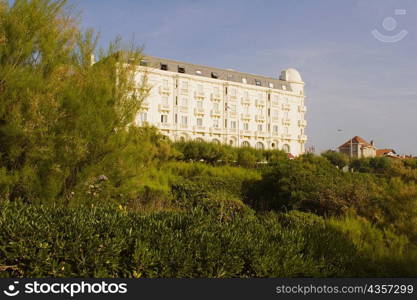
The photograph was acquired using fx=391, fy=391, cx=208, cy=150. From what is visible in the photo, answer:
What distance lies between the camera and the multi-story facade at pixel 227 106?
5519 cm

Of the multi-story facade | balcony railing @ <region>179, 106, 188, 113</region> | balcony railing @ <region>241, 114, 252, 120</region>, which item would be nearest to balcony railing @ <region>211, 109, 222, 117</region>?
the multi-story facade

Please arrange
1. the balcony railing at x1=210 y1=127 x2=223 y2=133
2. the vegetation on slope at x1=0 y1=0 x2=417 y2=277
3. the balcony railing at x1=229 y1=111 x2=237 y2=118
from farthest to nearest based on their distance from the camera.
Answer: the balcony railing at x1=229 y1=111 x2=237 y2=118 → the balcony railing at x1=210 y1=127 x2=223 y2=133 → the vegetation on slope at x1=0 y1=0 x2=417 y2=277

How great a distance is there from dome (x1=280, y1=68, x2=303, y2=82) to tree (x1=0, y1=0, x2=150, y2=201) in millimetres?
63966

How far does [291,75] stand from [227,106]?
1660 cm

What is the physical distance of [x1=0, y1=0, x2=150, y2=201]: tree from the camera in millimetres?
7379

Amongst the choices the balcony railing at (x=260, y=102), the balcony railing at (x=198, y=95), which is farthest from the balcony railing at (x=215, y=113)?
the balcony railing at (x=260, y=102)

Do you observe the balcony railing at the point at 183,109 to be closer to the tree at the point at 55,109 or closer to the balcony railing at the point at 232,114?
the balcony railing at the point at 232,114

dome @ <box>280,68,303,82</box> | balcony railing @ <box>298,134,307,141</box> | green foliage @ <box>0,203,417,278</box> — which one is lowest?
green foliage @ <box>0,203,417,278</box>

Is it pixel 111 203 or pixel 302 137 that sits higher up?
pixel 302 137

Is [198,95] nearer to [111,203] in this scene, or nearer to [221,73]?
[221,73]

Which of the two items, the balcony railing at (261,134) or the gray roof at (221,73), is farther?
the balcony railing at (261,134)

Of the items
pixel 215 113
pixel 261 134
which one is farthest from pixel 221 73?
pixel 261 134

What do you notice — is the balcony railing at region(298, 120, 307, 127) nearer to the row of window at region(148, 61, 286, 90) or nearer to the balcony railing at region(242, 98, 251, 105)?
the row of window at region(148, 61, 286, 90)

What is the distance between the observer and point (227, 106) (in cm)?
6100
